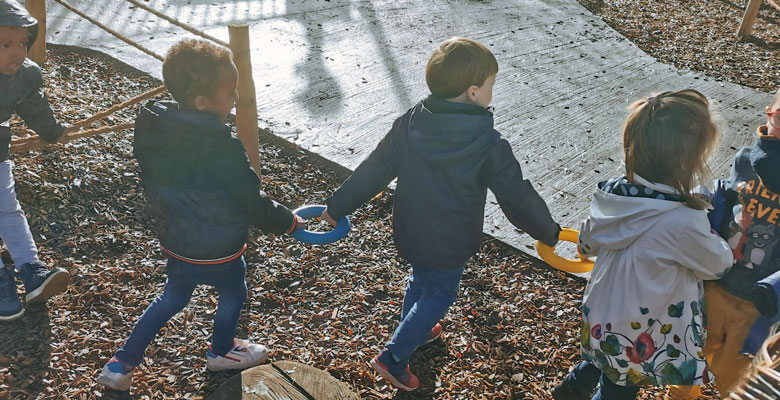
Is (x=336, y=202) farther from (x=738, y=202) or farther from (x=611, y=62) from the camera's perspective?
(x=611, y=62)

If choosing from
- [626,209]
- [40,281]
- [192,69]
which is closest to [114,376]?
[40,281]

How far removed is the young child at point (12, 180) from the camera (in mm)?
2930

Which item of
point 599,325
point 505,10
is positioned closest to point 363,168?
point 599,325

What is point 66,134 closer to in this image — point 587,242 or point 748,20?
point 587,242

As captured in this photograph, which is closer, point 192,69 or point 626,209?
point 626,209

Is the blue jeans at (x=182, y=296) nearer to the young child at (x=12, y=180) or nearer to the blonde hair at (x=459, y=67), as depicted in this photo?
the young child at (x=12, y=180)

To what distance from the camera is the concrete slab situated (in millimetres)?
5242

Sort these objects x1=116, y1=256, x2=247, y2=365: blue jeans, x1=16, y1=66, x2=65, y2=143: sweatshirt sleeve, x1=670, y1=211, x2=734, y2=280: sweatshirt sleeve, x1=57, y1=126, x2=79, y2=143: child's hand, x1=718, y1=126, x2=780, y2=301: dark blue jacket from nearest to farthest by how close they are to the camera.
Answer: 1. x1=670, y1=211, x2=734, y2=280: sweatshirt sleeve
2. x1=718, y1=126, x2=780, y2=301: dark blue jacket
3. x1=116, y1=256, x2=247, y2=365: blue jeans
4. x1=16, y1=66, x2=65, y2=143: sweatshirt sleeve
5. x1=57, y1=126, x2=79, y2=143: child's hand

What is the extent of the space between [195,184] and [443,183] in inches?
37.7

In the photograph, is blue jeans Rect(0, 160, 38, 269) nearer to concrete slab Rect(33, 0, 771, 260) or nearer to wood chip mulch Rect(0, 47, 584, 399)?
wood chip mulch Rect(0, 47, 584, 399)

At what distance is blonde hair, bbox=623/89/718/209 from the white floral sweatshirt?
48mm

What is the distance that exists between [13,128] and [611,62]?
5964 millimetres

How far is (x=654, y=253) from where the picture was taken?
88.4 inches

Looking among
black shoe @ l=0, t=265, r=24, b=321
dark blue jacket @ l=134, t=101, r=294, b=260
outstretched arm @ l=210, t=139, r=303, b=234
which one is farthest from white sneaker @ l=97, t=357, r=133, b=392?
outstretched arm @ l=210, t=139, r=303, b=234
